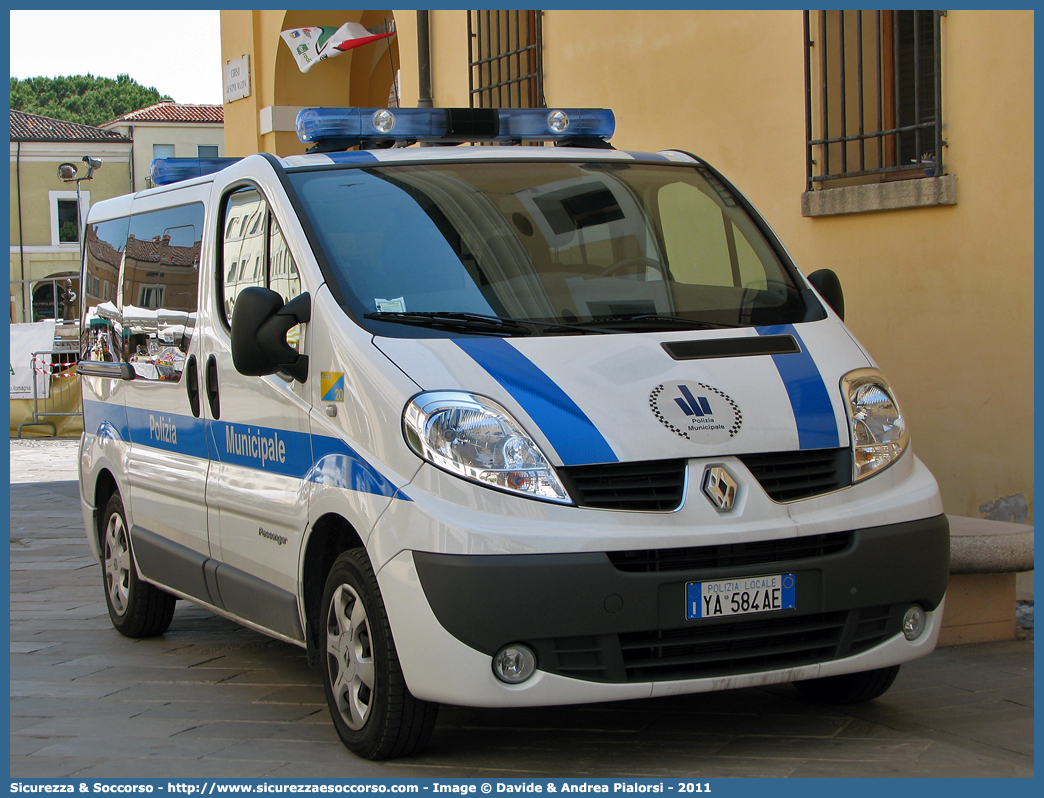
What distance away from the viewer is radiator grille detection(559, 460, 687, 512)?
390 cm

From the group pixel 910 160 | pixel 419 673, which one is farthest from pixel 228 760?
pixel 910 160

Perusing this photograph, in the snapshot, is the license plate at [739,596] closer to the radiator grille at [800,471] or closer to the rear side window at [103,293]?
the radiator grille at [800,471]

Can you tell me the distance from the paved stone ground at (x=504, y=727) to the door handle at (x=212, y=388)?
1094 millimetres

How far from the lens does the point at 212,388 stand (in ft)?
17.6

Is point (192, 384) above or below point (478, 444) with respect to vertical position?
above

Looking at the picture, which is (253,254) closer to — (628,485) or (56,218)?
(628,485)

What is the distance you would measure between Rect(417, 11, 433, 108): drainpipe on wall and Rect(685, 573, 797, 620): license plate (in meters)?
8.92

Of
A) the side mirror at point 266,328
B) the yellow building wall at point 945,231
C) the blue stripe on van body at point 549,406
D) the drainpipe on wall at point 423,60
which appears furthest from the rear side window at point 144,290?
the drainpipe on wall at point 423,60

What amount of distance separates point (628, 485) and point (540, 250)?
1.15 meters

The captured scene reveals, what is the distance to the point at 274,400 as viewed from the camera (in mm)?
4805

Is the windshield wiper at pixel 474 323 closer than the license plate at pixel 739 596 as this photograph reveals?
No

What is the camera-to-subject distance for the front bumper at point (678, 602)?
3.83 meters

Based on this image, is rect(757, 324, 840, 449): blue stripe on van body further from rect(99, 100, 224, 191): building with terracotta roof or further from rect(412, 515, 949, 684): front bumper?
rect(99, 100, 224, 191): building with terracotta roof

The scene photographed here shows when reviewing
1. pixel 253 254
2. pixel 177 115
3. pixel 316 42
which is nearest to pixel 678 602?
pixel 253 254
